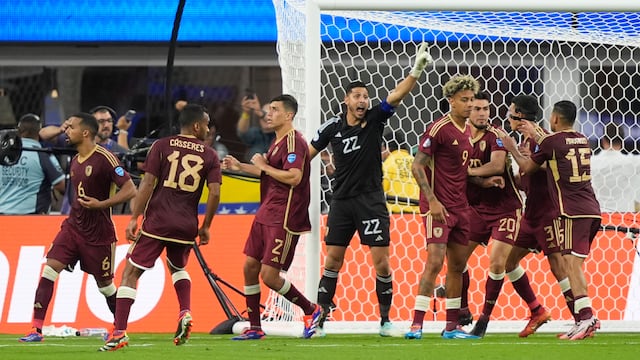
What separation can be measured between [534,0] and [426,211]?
95.5 inches

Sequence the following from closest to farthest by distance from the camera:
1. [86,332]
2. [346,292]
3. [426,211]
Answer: [426,211]
[86,332]
[346,292]

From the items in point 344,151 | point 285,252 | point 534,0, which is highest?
point 534,0

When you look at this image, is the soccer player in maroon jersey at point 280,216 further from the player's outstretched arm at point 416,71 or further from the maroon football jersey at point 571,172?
the maroon football jersey at point 571,172

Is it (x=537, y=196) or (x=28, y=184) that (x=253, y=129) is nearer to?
(x=28, y=184)

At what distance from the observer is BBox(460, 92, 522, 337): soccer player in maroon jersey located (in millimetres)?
11609

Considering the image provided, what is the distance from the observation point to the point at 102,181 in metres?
11.2

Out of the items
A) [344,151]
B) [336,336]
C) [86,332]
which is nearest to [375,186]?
[344,151]

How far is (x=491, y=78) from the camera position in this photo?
13789 mm

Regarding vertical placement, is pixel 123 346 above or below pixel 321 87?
below

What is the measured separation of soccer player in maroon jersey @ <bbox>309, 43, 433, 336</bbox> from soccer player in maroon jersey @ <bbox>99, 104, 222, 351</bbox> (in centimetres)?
128

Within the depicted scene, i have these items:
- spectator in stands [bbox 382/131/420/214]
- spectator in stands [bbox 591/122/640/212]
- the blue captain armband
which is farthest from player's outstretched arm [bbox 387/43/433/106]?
spectator in stands [bbox 591/122/640/212]

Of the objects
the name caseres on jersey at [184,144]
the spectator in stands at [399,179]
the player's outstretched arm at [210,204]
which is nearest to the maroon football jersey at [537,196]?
the spectator in stands at [399,179]

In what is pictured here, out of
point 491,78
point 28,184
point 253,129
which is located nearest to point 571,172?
point 491,78

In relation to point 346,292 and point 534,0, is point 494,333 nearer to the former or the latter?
Result: point 346,292
